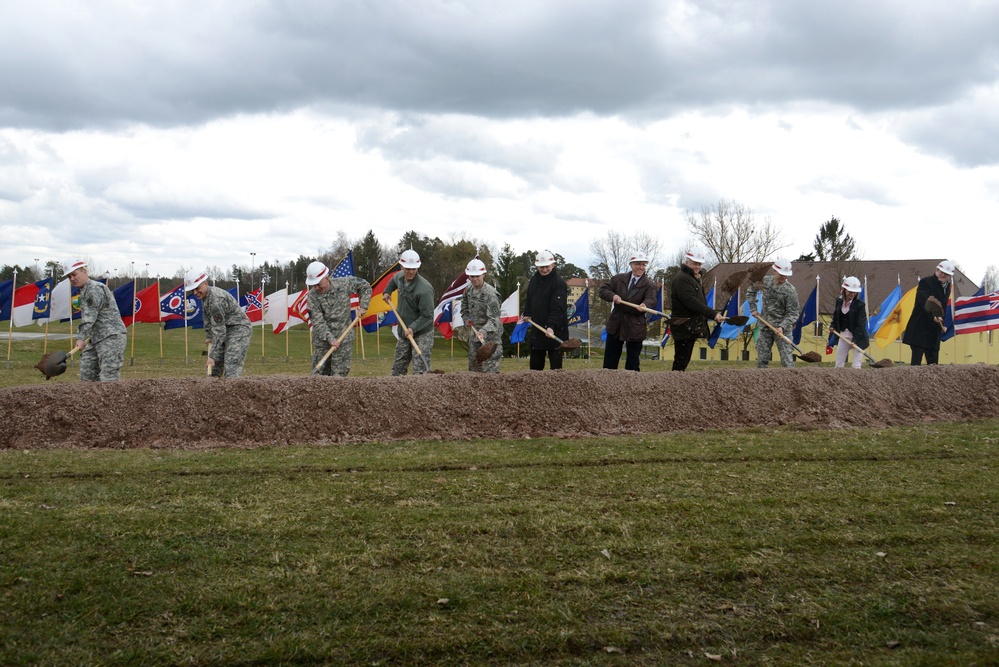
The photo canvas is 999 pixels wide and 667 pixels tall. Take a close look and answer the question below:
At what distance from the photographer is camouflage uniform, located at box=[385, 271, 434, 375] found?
35.5ft

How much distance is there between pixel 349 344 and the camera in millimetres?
11266

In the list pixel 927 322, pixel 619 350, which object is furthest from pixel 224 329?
pixel 927 322

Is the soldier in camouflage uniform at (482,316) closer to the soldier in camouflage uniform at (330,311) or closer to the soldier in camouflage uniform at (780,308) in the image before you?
the soldier in camouflage uniform at (330,311)

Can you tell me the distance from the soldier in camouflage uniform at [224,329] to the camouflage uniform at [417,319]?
6.58 ft

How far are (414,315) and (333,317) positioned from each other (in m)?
1.08

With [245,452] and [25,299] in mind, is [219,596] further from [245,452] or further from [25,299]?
[25,299]

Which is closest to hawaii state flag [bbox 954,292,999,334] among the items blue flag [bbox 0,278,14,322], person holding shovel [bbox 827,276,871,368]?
person holding shovel [bbox 827,276,871,368]

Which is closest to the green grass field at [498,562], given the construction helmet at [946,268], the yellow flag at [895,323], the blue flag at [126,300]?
the construction helmet at [946,268]

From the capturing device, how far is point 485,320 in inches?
440

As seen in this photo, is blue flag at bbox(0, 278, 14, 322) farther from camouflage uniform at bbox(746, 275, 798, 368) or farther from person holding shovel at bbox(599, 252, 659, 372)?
camouflage uniform at bbox(746, 275, 798, 368)

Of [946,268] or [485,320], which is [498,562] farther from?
[946,268]

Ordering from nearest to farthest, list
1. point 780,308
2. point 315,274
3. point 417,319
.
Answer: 1. point 315,274
2. point 417,319
3. point 780,308

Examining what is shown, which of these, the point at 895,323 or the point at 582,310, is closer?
the point at 895,323

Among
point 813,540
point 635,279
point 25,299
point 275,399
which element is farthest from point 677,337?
point 25,299
